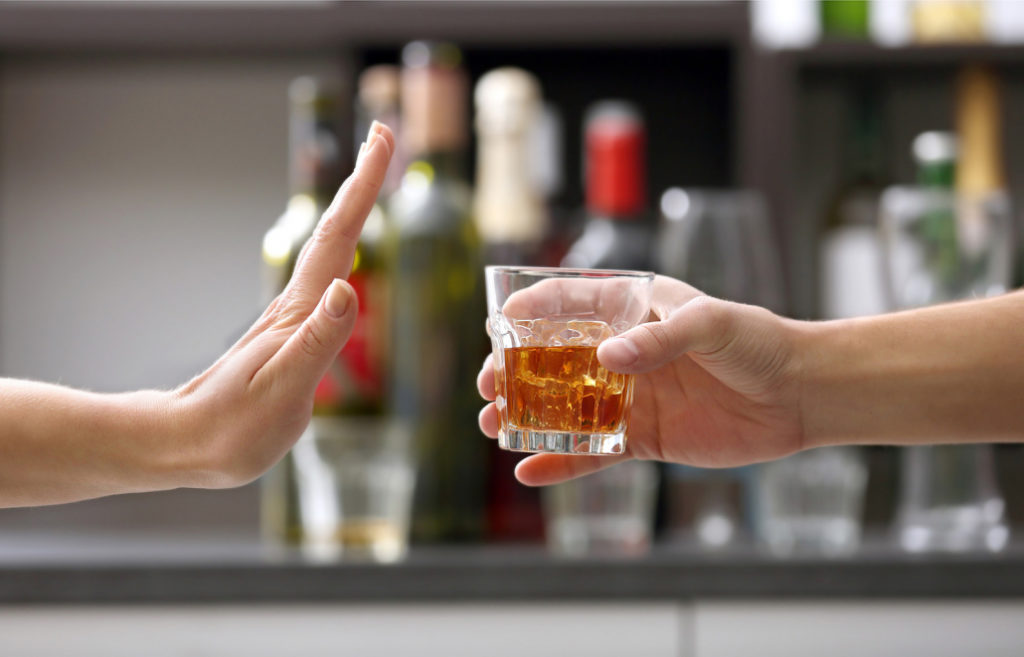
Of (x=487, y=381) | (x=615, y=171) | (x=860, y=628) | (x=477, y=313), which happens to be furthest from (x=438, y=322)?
(x=487, y=381)

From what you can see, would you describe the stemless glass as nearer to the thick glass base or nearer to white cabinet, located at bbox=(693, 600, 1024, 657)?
the thick glass base

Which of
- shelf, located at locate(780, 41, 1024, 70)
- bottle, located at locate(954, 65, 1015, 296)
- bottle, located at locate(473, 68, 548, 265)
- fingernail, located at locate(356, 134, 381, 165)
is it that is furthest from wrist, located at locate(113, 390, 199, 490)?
shelf, located at locate(780, 41, 1024, 70)

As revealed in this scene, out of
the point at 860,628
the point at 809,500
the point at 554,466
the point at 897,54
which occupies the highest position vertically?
the point at 897,54

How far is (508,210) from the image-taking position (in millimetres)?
1385

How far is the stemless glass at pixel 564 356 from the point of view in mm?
519

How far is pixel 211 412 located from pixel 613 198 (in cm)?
92

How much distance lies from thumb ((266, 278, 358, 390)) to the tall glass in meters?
0.96

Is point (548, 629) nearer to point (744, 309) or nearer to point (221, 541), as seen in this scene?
point (221, 541)

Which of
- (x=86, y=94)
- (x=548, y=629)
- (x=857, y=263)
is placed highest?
(x=86, y=94)

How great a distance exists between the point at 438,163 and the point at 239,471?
0.90 metres

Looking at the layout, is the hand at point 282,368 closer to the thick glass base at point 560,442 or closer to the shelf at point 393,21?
the thick glass base at point 560,442

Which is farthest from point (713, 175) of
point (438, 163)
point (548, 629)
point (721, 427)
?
point (721, 427)

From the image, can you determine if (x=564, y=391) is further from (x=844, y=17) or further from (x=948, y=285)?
(x=844, y=17)

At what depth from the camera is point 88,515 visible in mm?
1584
